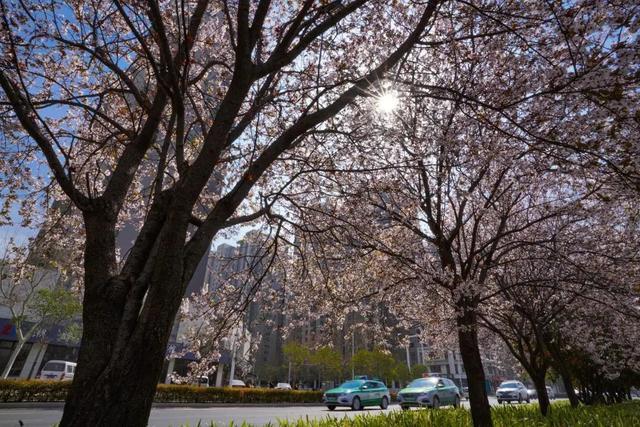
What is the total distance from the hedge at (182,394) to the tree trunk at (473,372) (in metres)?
7.80

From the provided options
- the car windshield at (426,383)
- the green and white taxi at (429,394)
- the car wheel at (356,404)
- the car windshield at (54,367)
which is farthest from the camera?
the car windshield at (54,367)

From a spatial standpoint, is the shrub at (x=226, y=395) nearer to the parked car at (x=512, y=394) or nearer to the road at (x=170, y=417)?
the road at (x=170, y=417)

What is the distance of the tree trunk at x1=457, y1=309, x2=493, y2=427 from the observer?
6658 millimetres

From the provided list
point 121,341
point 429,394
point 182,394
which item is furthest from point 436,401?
point 121,341

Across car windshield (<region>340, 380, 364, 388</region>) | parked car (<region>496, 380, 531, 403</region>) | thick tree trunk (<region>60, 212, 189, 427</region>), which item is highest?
thick tree trunk (<region>60, 212, 189, 427</region>)

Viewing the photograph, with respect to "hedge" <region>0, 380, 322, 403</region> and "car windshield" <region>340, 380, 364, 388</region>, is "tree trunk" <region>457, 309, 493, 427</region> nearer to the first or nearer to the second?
"hedge" <region>0, 380, 322, 403</region>

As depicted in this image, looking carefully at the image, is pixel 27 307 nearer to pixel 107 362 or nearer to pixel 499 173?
pixel 107 362

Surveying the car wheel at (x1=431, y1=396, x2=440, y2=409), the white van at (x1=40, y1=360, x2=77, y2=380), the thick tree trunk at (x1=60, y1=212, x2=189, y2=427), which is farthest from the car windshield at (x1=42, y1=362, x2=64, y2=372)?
the thick tree trunk at (x1=60, y1=212, x2=189, y2=427)

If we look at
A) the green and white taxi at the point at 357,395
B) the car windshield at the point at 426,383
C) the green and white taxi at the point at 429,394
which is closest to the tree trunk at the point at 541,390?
the green and white taxi at the point at 429,394

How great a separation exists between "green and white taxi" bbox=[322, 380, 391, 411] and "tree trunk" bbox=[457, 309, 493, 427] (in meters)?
12.3

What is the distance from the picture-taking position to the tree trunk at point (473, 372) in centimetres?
666

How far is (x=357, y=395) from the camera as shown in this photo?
59.6 ft

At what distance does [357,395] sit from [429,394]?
3768 mm

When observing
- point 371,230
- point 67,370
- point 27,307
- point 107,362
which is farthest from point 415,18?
point 27,307
